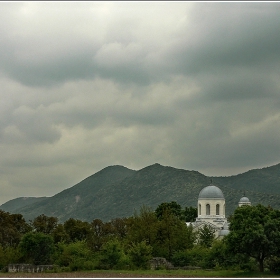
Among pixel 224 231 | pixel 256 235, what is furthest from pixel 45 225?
pixel 256 235

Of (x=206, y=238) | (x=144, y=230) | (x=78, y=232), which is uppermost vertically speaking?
(x=78, y=232)

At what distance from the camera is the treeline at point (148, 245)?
40.2m

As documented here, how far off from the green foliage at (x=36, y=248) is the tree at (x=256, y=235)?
15778 millimetres

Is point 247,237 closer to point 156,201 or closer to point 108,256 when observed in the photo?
point 108,256

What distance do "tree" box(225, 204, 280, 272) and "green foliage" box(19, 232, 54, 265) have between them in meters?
15.8

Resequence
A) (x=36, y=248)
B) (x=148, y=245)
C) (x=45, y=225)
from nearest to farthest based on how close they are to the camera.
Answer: (x=36, y=248) < (x=148, y=245) < (x=45, y=225)

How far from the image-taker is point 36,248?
47250 millimetres

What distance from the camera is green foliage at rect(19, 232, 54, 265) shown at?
47.1 m

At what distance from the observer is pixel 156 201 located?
555 ft

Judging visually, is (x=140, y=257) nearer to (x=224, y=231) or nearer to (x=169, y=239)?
(x=169, y=239)

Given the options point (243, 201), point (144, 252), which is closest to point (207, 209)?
point (243, 201)

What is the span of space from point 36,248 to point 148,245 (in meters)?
9.74

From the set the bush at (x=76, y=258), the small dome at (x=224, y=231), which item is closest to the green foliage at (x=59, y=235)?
the bush at (x=76, y=258)

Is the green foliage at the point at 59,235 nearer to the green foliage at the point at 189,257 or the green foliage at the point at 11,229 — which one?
the green foliage at the point at 11,229
